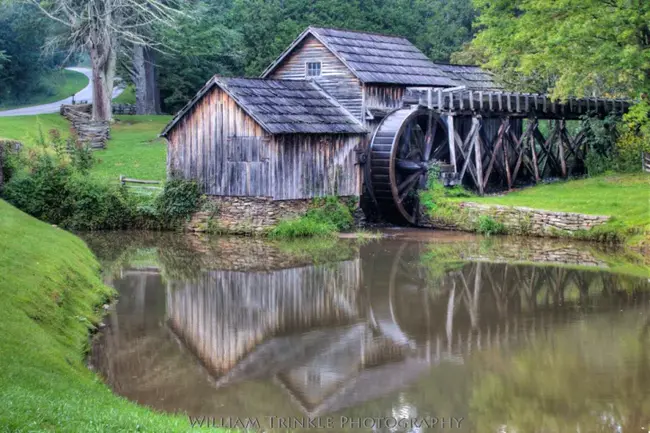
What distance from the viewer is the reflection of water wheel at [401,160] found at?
29.0m

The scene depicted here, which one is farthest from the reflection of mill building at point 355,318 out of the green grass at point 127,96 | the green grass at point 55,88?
the green grass at point 55,88

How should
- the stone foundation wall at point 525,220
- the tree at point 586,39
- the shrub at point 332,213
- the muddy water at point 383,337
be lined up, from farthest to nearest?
the shrub at point 332,213
the tree at point 586,39
the stone foundation wall at point 525,220
the muddy water at point 383,337

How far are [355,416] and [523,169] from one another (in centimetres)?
2583

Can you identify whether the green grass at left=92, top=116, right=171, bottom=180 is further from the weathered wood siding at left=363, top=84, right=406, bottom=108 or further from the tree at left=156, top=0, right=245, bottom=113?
the weathered wood siding at left=363, top=84, right=406, bottom=108

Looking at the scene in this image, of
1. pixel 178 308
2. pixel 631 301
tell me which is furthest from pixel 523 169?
pixel 178 308

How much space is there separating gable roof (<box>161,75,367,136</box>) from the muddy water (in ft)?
15.0

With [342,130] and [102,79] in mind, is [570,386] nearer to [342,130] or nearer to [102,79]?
[342,130]

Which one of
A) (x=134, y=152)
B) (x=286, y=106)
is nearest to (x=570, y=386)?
(x=286, y=106)

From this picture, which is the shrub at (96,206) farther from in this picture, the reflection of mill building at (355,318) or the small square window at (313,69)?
the reflection of mill building at (355,318)

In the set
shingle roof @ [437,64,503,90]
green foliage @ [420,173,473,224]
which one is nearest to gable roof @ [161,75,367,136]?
green foliage @ [420,173,473,224]

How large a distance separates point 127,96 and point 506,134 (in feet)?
106

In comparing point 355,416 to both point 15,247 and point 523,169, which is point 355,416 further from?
point 523,169

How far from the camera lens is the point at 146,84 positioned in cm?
5066

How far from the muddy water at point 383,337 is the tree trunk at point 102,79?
21.6 m
